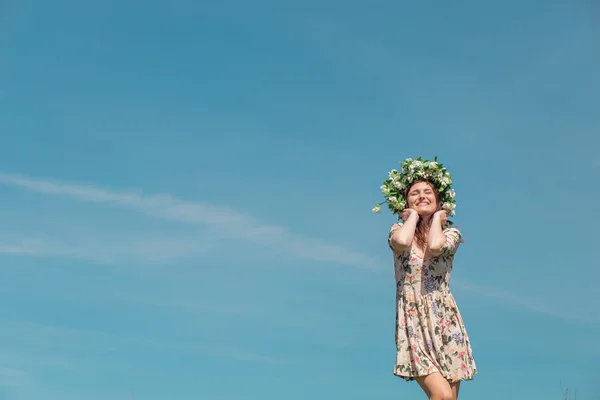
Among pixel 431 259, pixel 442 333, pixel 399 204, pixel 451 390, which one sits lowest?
pixel 451 390

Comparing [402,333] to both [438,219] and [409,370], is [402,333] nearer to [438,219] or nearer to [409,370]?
[409,370]

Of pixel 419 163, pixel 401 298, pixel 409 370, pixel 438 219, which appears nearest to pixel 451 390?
pixel 409 370

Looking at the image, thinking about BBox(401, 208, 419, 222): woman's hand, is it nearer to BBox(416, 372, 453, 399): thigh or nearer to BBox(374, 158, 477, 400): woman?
BBox(374, 158, 477, 400): woman

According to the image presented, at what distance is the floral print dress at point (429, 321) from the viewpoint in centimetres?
1016

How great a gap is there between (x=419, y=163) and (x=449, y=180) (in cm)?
43

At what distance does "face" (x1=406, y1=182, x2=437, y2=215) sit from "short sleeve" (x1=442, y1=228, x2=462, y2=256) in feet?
1.20

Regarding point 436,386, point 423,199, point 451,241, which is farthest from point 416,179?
point 436,386

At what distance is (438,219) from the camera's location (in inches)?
416

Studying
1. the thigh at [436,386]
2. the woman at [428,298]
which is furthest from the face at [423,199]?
the thigh at [436,386]

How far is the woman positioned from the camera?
33.2 ft

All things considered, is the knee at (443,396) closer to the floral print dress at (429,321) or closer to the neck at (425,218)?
the floral print dress at (429,321)

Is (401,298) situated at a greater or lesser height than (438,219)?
lesser

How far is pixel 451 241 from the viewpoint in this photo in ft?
34.3

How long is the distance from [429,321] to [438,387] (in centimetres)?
79
